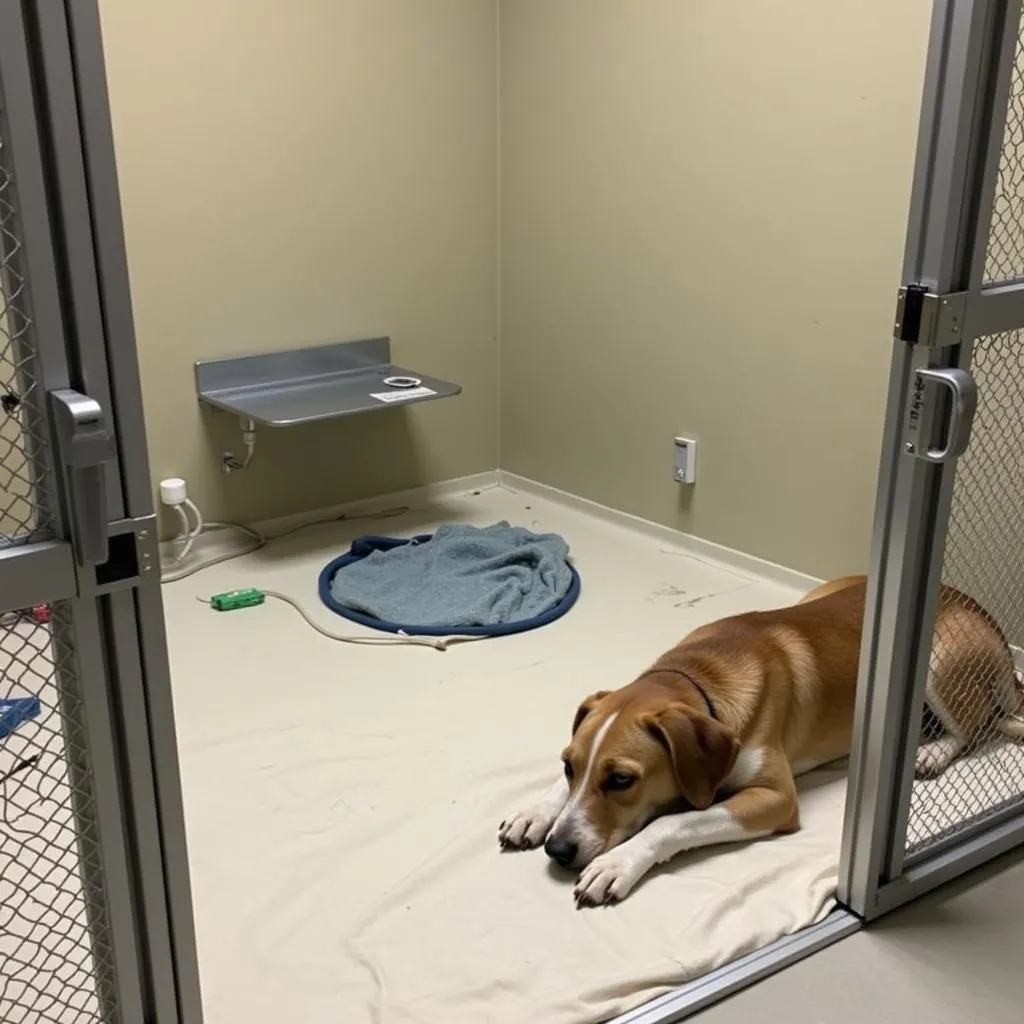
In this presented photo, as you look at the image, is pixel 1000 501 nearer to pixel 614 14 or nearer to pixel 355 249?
pixel 614 14

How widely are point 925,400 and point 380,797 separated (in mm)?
1187

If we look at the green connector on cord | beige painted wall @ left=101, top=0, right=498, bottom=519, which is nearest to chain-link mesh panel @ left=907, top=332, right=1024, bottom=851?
the green connector on cord

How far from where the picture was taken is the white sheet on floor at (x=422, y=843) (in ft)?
5.36

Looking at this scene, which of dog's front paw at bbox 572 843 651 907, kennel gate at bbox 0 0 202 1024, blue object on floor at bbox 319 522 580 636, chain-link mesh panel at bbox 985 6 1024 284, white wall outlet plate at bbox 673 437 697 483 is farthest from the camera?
white wall outlet plate at bbox 673 437 697 483

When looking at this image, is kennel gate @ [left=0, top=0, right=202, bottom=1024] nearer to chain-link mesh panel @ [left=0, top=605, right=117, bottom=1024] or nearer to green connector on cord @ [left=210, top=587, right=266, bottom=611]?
chain-link mesh panel @ [left=0, top=605, right=117, bottom=1024]

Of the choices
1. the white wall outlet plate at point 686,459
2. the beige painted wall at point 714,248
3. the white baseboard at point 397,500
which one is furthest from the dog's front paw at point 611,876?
the white baseboard at point 397,500

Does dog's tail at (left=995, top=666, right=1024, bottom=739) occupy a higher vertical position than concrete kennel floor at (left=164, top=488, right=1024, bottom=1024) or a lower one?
higher

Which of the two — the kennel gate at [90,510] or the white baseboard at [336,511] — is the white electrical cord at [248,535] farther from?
the kennel gate at [90,510]

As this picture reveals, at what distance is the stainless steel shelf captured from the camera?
306 centimetres

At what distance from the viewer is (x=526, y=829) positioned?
1.93 meters

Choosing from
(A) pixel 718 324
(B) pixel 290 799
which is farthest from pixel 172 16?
(B) pixel 290 799

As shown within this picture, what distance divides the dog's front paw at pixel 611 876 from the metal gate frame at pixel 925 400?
0.32 m

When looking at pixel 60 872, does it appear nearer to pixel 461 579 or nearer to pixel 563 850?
pixel 563 850

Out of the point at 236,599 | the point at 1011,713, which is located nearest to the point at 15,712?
the point at 236,599
